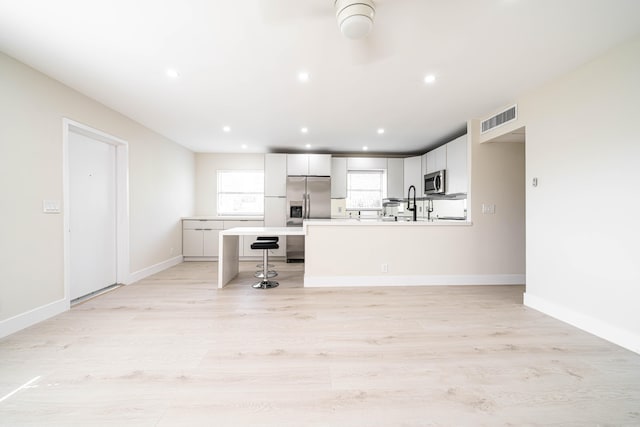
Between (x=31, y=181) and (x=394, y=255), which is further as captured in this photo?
(x=394, y=255)

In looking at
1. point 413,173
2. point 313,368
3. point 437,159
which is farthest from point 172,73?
point 413,173

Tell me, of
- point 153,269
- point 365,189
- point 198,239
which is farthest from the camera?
point 365,189

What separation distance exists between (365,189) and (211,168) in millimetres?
3709

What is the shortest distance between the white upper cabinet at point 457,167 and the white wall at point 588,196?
1.04 m

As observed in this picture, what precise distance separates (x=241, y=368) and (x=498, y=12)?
2996 mm

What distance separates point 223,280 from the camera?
3.77m

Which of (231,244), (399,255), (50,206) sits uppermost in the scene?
(50,206)

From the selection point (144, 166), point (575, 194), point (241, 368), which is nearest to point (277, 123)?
point (144, 166)

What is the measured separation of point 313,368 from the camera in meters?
1.81

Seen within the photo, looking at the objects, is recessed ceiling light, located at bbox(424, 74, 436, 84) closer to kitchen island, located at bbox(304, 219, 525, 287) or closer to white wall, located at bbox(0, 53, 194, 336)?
kitchen island, located at bbox(304, 219, 525, 287)

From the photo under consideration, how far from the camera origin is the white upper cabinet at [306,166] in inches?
226

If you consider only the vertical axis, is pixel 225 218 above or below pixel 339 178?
below

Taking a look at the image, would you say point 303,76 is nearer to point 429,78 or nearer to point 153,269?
point 429,78

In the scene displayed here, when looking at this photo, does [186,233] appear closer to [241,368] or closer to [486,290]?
[241,368]
